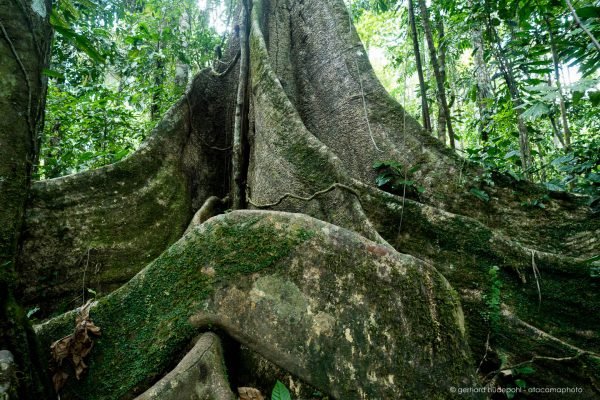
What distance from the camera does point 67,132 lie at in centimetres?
572

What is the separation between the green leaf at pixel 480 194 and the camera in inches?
125

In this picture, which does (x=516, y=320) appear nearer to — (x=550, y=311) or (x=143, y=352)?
(x=550, y=311)

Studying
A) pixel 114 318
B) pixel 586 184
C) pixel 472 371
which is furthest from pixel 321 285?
pixel 586 184

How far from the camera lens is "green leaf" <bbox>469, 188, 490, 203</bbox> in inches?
125

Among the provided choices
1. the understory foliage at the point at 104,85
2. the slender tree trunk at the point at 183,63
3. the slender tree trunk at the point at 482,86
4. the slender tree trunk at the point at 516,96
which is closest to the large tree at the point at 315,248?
the slender tree trunk at the point at 516,96

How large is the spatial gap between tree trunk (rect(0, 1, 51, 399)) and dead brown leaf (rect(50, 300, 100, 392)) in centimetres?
20

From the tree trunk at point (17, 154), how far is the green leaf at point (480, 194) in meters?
3.01

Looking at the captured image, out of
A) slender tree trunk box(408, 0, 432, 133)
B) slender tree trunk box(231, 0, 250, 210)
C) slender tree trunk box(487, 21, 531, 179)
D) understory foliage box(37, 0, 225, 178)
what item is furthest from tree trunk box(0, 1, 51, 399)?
slender tree trunk box(487, 21, 531, 179)

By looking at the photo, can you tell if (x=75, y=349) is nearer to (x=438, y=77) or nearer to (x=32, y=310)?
(x=32, y=310)

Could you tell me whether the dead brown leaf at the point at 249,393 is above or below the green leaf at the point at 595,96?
below

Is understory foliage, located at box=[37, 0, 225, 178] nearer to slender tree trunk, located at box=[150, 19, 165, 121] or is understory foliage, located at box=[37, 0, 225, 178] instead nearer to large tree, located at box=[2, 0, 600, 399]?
slender tree trunk, located at box=[150, 19, 165, 121]

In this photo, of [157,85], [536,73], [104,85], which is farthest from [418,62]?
[104,85]

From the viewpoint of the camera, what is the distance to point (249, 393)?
178cm

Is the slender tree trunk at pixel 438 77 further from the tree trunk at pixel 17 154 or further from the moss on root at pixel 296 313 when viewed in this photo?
the tree trunk at pixel 17 154
